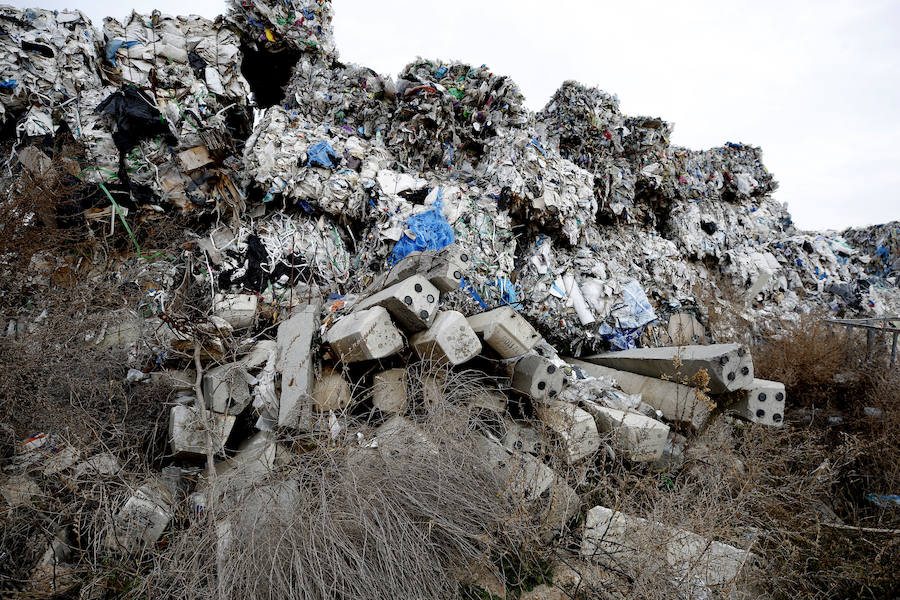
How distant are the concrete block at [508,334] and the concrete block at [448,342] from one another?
0.66 feet

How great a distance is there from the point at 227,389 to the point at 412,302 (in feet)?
4.31

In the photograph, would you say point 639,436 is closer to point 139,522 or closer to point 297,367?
point 297,367

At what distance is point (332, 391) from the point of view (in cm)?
278

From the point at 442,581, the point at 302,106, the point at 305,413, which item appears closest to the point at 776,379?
the point at 442,581

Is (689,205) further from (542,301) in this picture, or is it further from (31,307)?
(31,307)

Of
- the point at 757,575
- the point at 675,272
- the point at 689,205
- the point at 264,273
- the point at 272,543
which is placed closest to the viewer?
the point at 272,543

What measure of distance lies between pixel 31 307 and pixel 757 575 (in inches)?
198

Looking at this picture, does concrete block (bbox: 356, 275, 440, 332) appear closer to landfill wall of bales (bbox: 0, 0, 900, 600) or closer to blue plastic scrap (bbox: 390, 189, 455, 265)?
landfill wall of bales (bbox: 0, 0, 900, 600)

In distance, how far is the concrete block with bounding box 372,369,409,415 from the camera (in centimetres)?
278

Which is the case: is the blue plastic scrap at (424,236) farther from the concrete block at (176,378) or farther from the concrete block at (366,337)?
the concrete block at (176,378)

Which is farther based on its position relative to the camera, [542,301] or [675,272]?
[675,272]

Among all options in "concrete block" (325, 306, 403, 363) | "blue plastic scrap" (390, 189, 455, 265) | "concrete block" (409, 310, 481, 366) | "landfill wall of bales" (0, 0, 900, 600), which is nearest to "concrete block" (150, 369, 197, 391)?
"landfill wall of bales" (0, 0, 900, 600)

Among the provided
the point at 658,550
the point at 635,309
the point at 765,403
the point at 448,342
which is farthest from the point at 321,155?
the point at 765,403

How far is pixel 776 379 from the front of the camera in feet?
15.3
